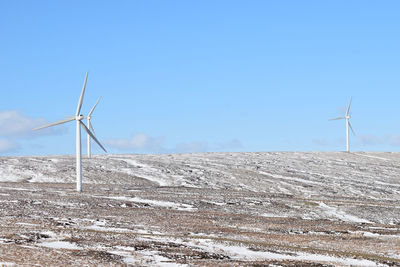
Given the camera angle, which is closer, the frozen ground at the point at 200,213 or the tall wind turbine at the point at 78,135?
the frozen ground at the point at 200,213

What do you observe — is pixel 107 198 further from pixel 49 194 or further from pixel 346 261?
pixel 346 261

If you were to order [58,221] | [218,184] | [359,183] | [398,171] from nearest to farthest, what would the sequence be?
[58,221]
[218,184]
[359,183]
[398,171]

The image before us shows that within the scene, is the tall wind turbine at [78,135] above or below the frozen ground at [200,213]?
above

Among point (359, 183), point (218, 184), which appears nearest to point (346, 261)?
point (218, 184)

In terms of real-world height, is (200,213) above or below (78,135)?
below

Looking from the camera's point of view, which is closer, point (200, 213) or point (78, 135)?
point (200, 213)

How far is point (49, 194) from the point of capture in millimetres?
55062

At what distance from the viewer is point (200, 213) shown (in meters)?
47.8

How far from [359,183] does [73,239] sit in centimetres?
5575

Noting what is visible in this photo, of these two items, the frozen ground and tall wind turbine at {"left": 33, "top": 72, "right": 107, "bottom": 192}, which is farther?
tall wind turbine at {"left": 33, "top": 72, "right": 107, "bottom": 192}

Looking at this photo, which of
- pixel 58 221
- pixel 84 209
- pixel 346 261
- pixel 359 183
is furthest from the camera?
pixel 359 183

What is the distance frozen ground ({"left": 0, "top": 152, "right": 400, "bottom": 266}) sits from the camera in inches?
1141

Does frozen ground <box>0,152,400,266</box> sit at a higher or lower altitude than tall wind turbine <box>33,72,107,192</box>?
lower

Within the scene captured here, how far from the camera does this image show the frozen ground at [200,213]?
1141 inches
